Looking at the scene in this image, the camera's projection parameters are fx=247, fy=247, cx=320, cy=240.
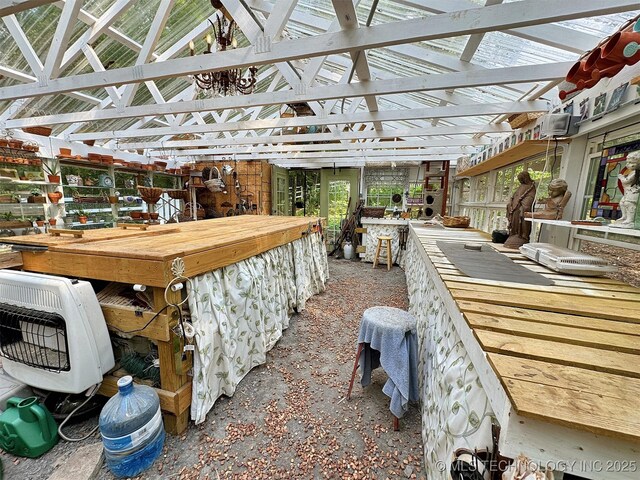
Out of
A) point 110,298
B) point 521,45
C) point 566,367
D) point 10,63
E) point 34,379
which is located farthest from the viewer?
point 10,63

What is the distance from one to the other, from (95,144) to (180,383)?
231 inches

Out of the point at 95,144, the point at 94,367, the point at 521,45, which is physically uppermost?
the point at 521,45

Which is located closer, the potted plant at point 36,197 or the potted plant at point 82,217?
the potted plant at point 36,197

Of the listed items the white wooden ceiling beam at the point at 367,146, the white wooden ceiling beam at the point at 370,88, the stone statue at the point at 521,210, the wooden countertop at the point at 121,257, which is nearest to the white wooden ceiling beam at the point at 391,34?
the white wooden ceiling beam at the point at 370,88

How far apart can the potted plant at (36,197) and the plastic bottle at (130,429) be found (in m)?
4.72

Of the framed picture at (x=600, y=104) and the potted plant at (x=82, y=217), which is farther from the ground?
the framed picture at (x=600, y=104)

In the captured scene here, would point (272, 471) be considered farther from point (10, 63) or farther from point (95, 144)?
point (95, 144)

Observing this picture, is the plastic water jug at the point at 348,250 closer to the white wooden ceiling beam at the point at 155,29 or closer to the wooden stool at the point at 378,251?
the wooden stool at the point at 378,251

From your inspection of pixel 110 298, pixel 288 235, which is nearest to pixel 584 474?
pixel 110 298

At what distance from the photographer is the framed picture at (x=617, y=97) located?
54.4 inches

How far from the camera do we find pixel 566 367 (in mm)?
660

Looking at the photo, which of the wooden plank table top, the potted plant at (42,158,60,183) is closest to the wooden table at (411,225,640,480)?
the wooden plank table top

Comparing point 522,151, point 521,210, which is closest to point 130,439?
point 521,210

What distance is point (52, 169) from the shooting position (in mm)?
4297
